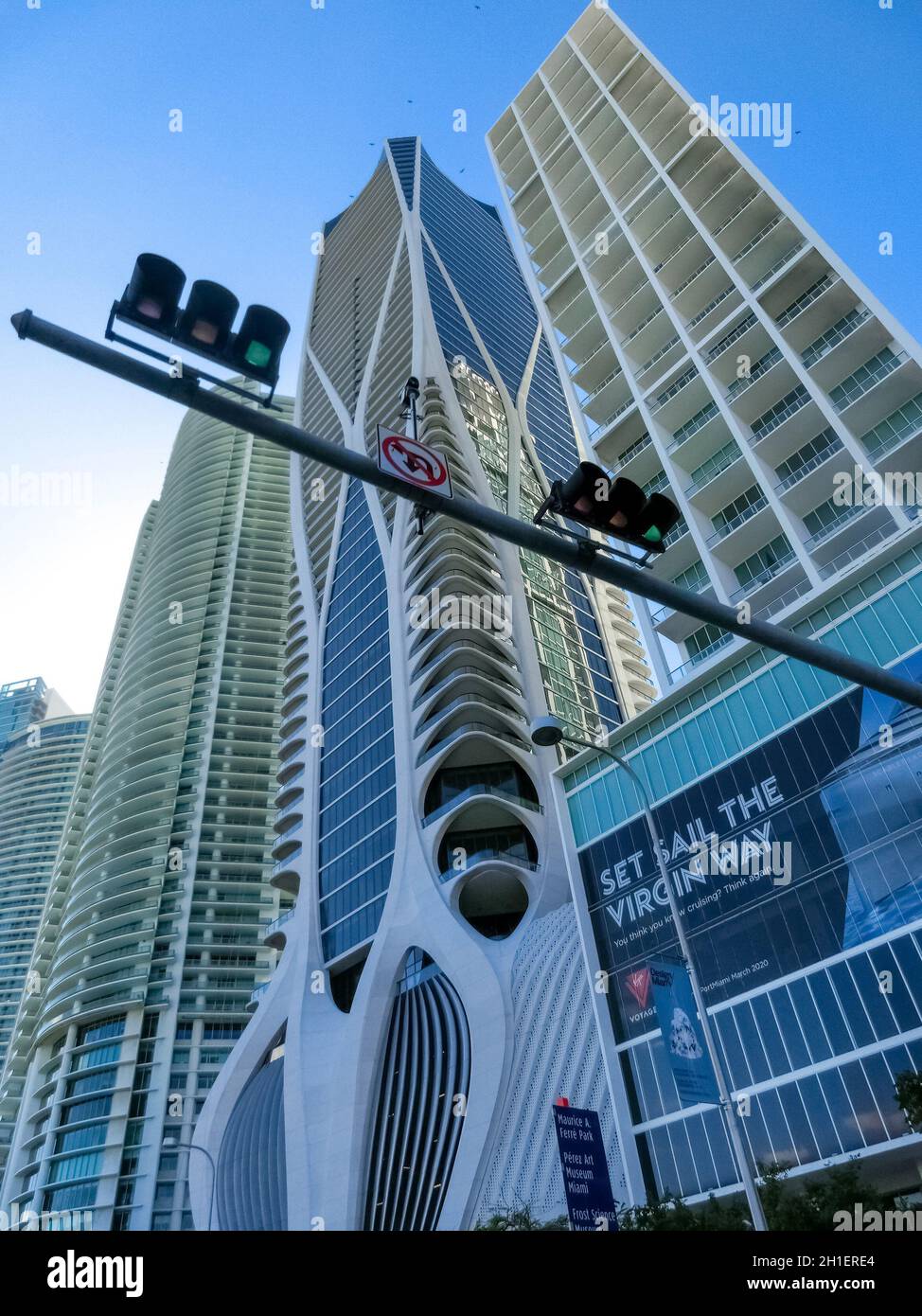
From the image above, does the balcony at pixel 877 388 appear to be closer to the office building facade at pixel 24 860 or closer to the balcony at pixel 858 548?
the balcony at pixel 858 548

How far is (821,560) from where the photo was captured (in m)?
47.4

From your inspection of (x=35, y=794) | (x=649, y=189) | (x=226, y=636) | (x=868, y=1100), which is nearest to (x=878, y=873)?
(x=868, y=1100)

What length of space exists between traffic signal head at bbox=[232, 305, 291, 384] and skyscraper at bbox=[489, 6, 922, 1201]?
19.0m

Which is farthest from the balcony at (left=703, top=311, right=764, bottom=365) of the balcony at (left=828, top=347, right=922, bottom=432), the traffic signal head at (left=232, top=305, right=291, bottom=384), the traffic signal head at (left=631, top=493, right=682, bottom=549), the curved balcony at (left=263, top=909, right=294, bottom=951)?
the curved balcony at (left=263, top=909, right=294, bottom=951)

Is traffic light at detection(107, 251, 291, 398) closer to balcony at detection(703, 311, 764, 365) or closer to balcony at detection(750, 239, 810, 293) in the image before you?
balcony at detection(703, 311, 764, 365)

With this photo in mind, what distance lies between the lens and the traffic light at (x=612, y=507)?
284 inches

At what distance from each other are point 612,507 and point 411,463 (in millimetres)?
1775

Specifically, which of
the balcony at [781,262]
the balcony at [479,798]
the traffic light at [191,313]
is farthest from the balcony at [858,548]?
the traffic light at [191,313]

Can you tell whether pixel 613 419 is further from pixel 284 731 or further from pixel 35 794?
pixel 35 794

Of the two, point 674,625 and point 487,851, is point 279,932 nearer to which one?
point 487,851

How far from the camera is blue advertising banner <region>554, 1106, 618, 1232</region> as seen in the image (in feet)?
65.4

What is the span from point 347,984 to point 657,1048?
3964 cm

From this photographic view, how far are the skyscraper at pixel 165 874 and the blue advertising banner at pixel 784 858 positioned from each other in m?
73.8

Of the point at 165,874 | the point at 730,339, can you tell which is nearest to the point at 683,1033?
the point at 730,339
